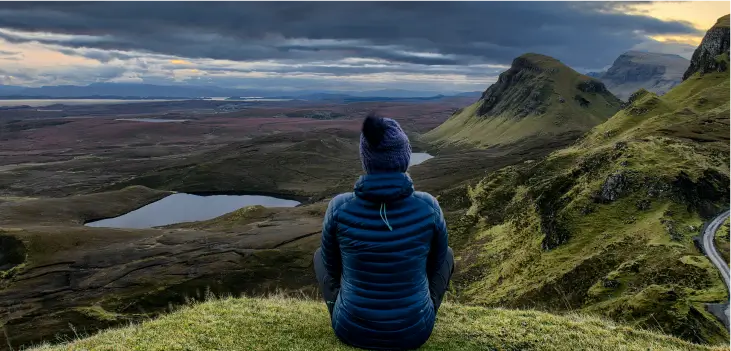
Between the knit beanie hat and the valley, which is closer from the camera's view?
the knit beanie hat

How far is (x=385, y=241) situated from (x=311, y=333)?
10.5 ft

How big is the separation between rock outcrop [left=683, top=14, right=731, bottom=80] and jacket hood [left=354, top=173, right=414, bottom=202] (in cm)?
9643

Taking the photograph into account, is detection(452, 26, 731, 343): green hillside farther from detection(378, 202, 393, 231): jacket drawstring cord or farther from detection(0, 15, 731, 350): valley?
detection(378, 202, 393, 231): jacket drawstring cord

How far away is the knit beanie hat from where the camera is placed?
7.28m

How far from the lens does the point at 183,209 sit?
124 meters

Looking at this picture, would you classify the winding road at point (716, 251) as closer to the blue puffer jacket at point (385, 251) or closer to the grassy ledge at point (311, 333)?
the grassy ledge at point (311, 333)

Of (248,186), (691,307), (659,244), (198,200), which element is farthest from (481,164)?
(691,307)

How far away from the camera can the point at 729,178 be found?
36.4 m

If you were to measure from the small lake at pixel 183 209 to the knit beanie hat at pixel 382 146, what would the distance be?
10856cm

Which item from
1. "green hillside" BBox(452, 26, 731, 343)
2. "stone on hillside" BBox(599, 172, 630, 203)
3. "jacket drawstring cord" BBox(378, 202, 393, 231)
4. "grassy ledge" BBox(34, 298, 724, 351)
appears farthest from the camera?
"stone on hillside" BBox(599, 172, 630, 203)

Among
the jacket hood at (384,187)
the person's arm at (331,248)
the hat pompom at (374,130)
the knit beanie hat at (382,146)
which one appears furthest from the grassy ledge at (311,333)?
the hat pompom at (374,130)

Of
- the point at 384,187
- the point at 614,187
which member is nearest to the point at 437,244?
the point at 384,187

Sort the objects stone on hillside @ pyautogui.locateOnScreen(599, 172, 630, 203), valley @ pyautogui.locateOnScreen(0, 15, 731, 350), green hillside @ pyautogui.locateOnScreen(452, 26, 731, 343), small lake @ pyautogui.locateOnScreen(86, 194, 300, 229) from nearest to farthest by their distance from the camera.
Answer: green hillside @ pyautogui.locateOnScreen(452, 26, 731, 343) < valley @ pyautogui.locateOnScreen(0, 15, 731, 350) < stone on hillside @ pyautogui.locateOnScreen(599, 172, 630, 203) < small lake @ pyautogui.locateOnScreen(86, 194, 300, 229)

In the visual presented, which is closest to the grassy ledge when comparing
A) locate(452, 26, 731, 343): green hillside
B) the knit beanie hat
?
the knit beanie hat
